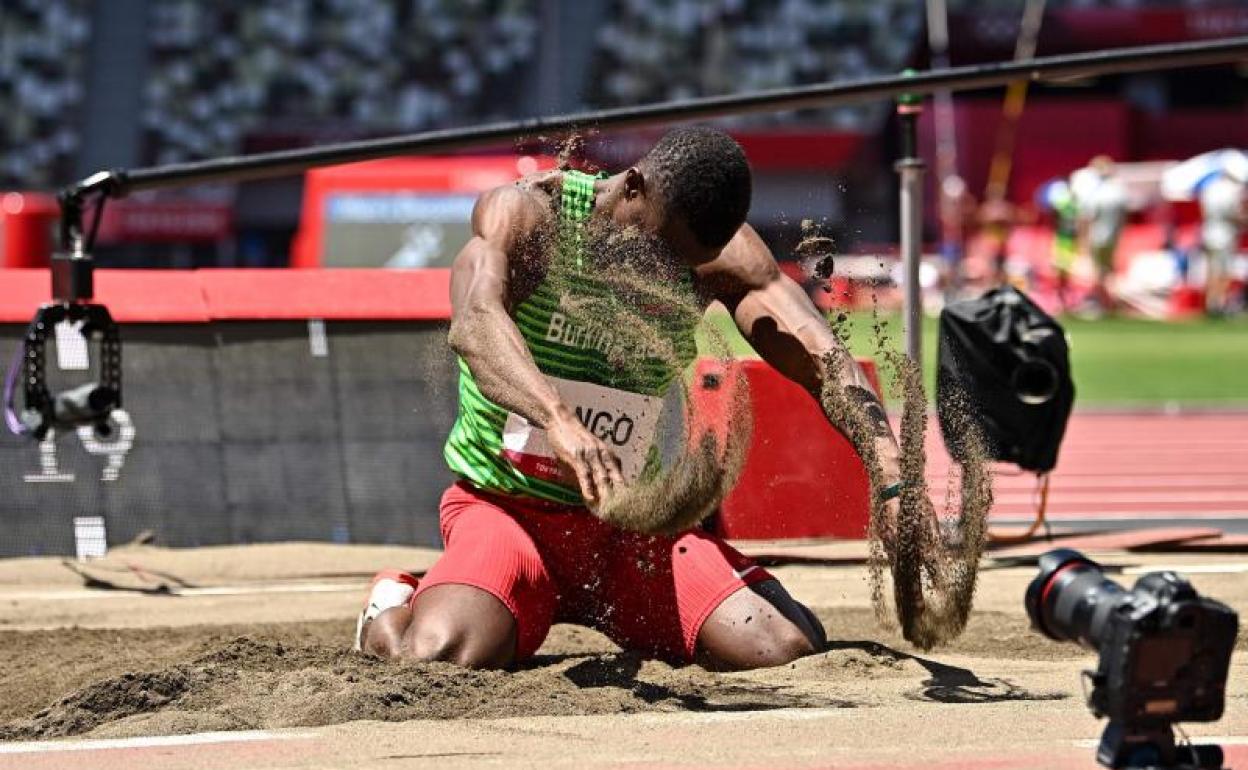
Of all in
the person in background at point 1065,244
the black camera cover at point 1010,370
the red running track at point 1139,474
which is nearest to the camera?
the black camera cover at point 1010,370

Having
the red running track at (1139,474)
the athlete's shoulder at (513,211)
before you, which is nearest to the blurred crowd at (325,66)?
the red running track at (1139,474)

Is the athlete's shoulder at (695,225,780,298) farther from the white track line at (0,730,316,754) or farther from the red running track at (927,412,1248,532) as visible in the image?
the red running track at (927,412,1248,532)

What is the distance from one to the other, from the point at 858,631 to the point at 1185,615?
288 centimetres

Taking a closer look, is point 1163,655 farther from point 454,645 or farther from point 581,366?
point 581,366

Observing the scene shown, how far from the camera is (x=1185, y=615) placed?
3059 millimetres

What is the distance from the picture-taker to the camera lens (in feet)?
10.4

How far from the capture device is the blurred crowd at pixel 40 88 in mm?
31828

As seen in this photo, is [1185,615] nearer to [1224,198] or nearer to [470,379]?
[470,379]

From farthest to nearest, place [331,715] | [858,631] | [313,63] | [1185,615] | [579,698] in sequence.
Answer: [313,63] → [858,631] → [579,698] → [331,715] → [1185,615]

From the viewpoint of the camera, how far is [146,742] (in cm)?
411

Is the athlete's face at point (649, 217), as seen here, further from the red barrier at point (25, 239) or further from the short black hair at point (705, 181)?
the red barrier at point (25, 239)

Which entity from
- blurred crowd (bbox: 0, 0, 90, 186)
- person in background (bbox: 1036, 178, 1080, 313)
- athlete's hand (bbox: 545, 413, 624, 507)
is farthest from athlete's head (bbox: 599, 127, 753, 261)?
blurred crowd (bbox: 0, 0, 90, 186)

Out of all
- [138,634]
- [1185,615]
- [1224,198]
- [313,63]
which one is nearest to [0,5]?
[313,63]

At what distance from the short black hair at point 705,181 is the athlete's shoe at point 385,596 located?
1303 mm
